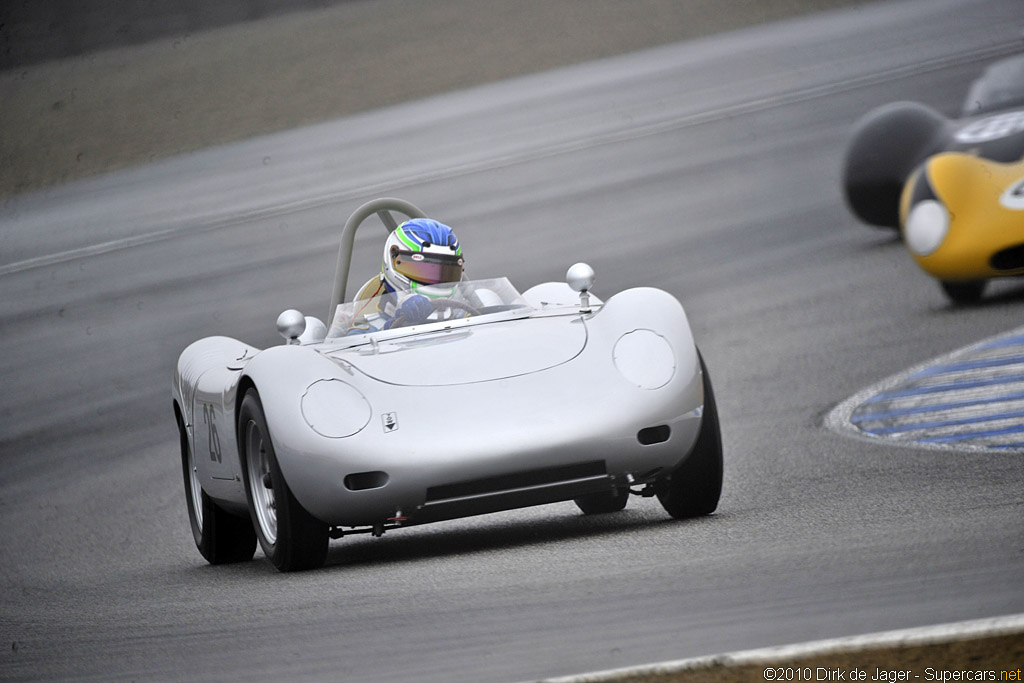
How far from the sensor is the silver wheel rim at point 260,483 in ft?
18.7

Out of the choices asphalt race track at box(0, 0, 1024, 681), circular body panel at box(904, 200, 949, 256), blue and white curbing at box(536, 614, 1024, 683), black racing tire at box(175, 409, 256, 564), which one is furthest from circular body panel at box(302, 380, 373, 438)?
circular body panel at box(904, 200, 949, 256)

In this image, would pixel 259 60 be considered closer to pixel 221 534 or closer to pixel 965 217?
pixel 965 217

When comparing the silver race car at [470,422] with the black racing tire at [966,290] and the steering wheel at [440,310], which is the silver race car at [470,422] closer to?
the steering wheel at [440,310]

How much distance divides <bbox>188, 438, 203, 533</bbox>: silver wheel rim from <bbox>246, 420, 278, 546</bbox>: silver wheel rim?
102cm

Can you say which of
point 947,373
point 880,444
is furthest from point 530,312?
point 947,373

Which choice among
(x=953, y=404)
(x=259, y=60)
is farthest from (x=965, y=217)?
(x=259, y=60)

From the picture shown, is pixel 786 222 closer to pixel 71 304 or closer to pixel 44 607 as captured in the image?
pixel 71 304

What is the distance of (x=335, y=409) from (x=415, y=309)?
1048mm

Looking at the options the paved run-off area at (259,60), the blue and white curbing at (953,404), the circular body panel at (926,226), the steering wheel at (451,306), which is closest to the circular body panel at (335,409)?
the steering wheel at (451,306)

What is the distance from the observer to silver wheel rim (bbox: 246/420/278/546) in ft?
18.7

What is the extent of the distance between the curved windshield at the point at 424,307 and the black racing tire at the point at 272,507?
67 cm

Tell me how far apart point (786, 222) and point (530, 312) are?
36.6 ft

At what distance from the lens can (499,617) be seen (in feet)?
13.5

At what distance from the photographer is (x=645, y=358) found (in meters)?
5.50
